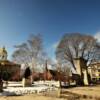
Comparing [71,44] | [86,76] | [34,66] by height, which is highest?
[71,44]

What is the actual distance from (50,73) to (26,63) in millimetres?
5552

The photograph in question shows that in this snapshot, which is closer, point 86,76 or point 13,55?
point 86,76

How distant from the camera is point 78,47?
3500cm

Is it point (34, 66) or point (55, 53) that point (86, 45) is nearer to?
point (55, 53)

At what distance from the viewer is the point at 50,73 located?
31.8 meters

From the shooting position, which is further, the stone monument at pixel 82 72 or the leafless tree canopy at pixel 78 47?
the leafless tree canopy at pixel 78 47

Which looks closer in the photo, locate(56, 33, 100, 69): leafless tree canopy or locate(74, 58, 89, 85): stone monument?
locate(74, 58, 89, 85): stone monument

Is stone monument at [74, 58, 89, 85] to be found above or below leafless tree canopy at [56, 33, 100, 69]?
below

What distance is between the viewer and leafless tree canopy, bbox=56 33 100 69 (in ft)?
114

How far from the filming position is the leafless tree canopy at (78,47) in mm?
34781

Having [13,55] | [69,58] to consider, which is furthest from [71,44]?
[13,55]

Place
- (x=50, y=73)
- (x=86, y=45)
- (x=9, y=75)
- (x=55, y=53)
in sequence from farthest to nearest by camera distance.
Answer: (x=9, y=75) → (x=55, y=53) → (x=86, y=45) → (x=50, y=73)

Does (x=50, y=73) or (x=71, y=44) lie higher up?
(x=71, y=44)

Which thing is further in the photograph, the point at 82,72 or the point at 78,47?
the point at 78,47
